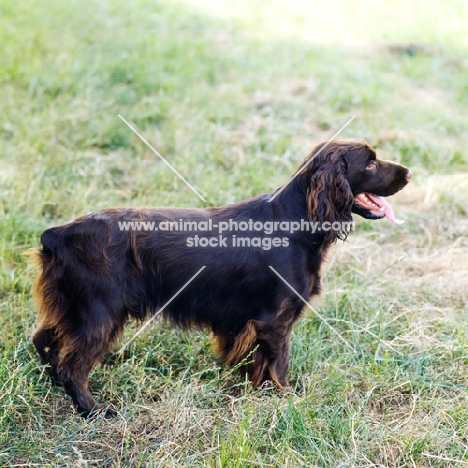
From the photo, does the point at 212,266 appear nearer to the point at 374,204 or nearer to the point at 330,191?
the point at 330,191

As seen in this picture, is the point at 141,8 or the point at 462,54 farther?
the point at 141,8

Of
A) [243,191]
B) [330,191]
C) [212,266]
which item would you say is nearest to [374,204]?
[330,191]

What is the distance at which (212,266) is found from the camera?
336cm

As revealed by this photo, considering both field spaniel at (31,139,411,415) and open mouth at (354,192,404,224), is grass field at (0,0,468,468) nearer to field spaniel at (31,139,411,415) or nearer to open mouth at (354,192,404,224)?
field spaniel at (31,139,411,415)

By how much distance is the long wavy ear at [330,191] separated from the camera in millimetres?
3348

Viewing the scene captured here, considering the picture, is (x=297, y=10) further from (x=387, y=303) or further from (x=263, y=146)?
(x=387, y=303)

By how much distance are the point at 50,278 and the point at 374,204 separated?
5.94ft

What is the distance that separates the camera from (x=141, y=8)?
10969 millimetres

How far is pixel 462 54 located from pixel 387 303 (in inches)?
262

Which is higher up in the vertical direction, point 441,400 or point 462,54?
point 462,54

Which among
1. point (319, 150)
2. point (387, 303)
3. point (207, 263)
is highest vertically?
point (319, 150)

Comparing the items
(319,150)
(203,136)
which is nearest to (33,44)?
(203,136)

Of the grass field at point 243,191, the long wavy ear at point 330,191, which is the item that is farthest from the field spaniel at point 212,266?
the grass field at point 243,191

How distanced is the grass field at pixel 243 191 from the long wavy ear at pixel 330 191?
28.9 inches
